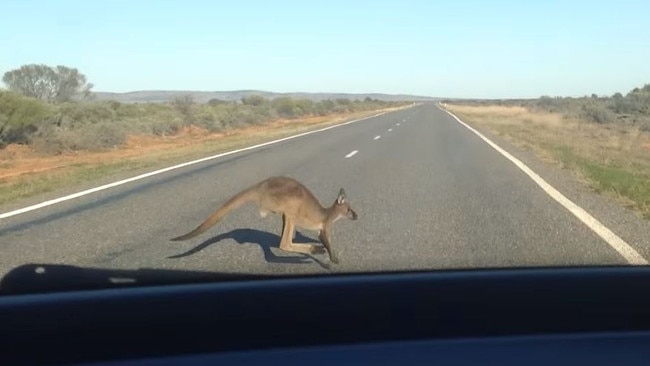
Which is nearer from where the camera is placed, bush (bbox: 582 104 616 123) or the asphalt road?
the asphalt road

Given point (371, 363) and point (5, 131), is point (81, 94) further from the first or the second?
point (371, 363)

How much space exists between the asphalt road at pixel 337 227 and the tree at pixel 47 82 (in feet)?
165

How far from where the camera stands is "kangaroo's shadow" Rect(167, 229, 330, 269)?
803 centimetres

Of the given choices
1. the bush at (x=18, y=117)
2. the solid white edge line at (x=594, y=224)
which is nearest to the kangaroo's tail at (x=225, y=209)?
the solid white edge line at (x=594, y=224)

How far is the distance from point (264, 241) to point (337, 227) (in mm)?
1381

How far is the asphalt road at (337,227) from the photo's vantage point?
8305mm

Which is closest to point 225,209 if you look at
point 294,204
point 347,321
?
point 294,204

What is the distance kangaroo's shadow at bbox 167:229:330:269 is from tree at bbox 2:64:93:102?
55.5m

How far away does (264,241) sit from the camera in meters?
9.50

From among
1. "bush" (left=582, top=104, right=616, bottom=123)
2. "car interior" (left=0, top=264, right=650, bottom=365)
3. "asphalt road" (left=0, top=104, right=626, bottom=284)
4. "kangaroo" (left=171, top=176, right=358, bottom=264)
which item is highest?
"car interior" (left=0, top=264, right=650, bottom=365)

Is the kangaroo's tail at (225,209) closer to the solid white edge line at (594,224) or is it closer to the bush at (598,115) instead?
the solid white edge line at (594,224)

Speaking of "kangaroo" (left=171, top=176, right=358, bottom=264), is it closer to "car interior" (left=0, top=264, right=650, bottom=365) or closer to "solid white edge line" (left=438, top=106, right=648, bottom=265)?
"car interior" (left=0, top=264, right=650, bottom=365)

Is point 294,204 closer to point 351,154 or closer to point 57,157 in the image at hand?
point 351,154

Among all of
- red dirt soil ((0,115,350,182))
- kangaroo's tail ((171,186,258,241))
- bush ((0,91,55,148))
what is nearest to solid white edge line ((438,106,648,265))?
kangaroo's tail ((171,186,258,241))
